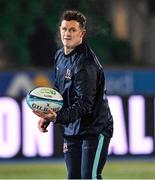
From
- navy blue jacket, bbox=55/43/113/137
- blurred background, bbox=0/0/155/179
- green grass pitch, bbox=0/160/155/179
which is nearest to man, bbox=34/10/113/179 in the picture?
navy blue jacket, bbox=55/43/113/137

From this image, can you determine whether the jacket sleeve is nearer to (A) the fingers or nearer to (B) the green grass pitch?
(A) the fingers

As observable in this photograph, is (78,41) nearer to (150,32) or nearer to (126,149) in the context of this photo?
(126,149)

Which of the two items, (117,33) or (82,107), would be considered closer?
(82,107)

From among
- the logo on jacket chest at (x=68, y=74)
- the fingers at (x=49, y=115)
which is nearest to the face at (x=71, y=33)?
the logo on jacket chest at (x=68, y=74)

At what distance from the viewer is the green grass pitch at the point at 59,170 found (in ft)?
35.6

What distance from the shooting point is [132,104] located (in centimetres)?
1226

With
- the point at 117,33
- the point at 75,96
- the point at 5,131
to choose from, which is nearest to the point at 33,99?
the point at 75,96

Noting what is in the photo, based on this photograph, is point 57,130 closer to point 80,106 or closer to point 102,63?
point 80,106

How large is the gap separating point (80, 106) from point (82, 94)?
10 centimetres

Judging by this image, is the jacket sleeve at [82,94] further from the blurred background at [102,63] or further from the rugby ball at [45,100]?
the blurred background at [102,63]

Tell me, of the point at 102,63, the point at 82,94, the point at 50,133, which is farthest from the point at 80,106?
the point at 102,63

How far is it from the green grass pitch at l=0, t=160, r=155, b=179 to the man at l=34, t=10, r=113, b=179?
4.15m

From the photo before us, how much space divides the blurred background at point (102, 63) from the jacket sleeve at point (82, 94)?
114 inches

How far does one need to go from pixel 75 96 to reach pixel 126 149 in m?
5.77
